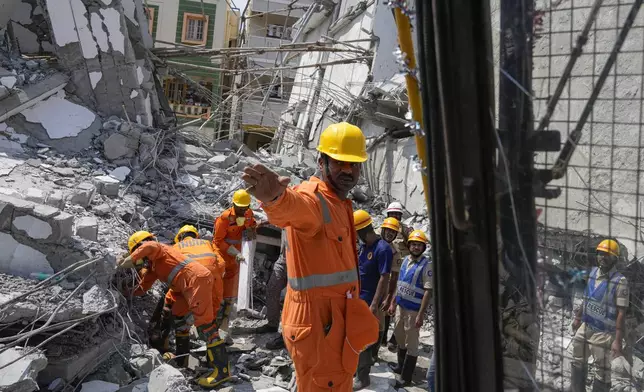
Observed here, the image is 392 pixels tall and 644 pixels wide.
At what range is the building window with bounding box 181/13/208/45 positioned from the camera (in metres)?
30.9

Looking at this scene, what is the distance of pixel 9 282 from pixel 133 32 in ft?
20.6

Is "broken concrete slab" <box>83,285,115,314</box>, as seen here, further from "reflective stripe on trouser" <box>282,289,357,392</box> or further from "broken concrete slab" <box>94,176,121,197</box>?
"broken concrete slab" <box>94,176,121,197</box>

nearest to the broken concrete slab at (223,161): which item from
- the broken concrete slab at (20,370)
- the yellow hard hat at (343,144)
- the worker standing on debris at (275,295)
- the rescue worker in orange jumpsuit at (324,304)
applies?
the worker standing on debris at (275,295)

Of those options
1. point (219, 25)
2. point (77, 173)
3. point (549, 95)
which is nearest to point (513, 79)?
point (549, 95)

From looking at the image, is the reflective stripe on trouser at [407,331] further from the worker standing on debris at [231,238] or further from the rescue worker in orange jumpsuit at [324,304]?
the rescue worker in orange jumpsuit at [324,304]

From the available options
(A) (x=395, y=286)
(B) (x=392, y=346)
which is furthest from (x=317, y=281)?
(B) (x=392, y=346)

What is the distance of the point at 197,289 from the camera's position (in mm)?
5055

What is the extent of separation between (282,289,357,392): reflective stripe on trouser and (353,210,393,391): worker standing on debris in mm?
2141

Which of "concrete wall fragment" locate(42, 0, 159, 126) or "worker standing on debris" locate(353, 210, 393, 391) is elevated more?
"concrete wall fragment" locate(42, 0, 159, 126)

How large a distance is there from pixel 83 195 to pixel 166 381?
3.23 meters

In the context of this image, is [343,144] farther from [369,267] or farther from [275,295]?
[275,295]

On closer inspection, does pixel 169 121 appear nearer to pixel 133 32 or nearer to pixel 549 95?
pixel 133 32

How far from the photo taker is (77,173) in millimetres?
7793

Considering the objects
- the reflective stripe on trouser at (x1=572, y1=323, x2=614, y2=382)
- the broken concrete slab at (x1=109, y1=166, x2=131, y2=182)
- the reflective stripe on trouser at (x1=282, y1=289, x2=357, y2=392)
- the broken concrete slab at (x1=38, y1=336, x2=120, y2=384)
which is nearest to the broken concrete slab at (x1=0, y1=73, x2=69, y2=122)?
the broken concrete slab at (x1=109, y1=166, x2=131, y2=182)
